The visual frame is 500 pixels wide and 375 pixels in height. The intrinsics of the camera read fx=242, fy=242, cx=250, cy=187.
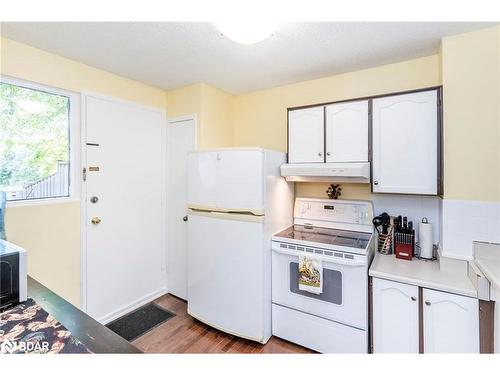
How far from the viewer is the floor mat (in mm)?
2152

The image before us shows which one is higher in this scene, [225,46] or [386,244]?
[225,46]

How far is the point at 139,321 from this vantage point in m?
2.32

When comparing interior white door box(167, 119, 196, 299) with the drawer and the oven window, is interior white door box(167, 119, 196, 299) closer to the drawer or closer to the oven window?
the drawer

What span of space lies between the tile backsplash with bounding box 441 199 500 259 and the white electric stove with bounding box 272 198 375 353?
0.51m

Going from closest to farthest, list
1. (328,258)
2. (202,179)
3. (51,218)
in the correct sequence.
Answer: (328,258) → (51,218) → (202,179)

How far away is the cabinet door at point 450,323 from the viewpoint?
4.73 ft

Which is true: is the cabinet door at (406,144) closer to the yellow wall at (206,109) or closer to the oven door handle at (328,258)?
the oven door handle at (328,258)

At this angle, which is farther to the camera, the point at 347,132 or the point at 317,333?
the point at 347,132

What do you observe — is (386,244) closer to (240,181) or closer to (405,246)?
(405,246)

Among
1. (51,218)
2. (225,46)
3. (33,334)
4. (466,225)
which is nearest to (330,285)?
(466,225)

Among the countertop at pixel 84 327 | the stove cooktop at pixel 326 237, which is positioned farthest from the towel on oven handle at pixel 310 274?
the countertop at pixel 84 327

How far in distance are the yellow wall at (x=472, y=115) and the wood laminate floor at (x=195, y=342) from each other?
1714 millimetres

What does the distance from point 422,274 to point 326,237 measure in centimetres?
69

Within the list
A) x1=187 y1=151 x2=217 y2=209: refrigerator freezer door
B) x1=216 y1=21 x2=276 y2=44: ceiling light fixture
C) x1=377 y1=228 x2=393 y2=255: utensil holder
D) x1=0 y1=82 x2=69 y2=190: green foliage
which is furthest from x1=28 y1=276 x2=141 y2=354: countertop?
x1=377 y1=228 x2=393 y2=255: utensil holder
